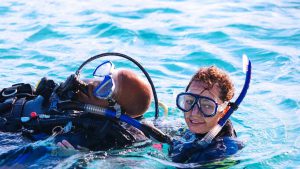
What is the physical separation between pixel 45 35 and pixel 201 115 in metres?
6.79

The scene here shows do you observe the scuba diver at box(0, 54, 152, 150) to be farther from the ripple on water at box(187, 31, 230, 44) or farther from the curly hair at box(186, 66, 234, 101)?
the ripple on water at box(187, 31, 230, 44)

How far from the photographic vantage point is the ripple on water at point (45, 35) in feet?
33.2

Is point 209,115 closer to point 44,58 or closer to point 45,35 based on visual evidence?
point 44,58

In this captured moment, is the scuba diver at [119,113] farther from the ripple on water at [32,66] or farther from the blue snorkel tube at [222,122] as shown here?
the ripple on water at [32,66]

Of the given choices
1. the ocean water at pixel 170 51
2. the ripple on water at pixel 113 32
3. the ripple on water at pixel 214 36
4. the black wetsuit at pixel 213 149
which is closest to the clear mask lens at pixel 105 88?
the ocean water at pixel 170 51

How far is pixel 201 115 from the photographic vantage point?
4172mm

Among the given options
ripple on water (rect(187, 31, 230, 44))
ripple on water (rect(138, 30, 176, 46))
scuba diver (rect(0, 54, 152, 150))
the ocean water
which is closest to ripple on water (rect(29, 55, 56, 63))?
the ocean water

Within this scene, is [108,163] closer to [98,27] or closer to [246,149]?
[246,149]

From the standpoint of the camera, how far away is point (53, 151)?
4230mm

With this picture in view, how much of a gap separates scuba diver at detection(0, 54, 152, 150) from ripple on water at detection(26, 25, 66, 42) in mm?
5506

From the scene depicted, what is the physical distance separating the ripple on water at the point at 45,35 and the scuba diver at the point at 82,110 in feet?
18.1

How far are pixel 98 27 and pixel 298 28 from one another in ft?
13.2

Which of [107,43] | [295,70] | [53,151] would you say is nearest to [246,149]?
[53,151]

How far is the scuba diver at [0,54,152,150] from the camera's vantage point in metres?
4.32
